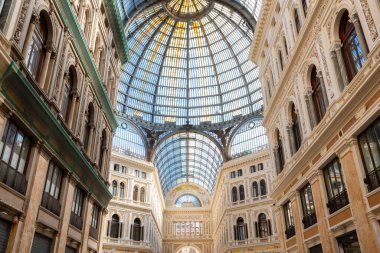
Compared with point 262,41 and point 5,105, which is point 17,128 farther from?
point 262,41

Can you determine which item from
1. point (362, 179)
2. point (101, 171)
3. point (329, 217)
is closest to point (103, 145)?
point (101, 171)

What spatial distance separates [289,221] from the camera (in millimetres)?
24344

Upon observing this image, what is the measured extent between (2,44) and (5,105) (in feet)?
7.26

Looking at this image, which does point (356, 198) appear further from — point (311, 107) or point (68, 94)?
point (68, 94)

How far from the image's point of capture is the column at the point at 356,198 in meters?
13.2

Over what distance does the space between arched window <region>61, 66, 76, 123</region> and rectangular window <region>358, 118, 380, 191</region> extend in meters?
15.8

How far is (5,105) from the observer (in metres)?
12.2

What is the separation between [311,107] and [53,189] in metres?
15.5

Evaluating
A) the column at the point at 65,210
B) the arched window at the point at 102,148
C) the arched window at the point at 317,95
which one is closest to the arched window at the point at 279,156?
the arched window at the point at 317,95

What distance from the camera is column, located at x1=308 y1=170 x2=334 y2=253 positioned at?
56.4ft

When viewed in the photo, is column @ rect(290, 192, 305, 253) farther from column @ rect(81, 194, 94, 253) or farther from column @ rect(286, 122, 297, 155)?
column @ rect(81, 194, 94, 253)

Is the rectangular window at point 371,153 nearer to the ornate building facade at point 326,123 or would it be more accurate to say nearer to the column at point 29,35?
the ornate building facade at point 326,123

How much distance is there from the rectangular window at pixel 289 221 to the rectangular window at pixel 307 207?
8.01 feet

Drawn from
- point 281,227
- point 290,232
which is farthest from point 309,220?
point 281,227
